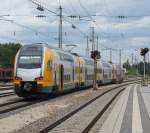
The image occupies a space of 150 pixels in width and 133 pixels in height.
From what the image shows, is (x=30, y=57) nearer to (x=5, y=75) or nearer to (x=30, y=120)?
(x=30, y=120)

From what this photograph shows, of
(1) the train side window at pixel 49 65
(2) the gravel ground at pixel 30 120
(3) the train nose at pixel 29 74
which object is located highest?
(1) the train side window at pixel 49 65

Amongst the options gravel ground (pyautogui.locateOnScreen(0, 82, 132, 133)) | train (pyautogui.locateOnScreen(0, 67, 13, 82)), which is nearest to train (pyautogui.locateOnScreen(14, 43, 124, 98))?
gravel ground (pyautogui.locateOnScreen(0, 82, 132, 133))

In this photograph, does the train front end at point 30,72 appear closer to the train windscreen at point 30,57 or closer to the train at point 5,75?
the train windscreen at point 30,57

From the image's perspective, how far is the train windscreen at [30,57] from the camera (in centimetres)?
3027

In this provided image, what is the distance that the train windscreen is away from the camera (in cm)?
3027

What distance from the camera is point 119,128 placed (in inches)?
632

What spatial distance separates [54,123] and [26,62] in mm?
13577

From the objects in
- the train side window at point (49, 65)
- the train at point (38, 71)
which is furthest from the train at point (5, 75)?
the train side window at point (49, 65)

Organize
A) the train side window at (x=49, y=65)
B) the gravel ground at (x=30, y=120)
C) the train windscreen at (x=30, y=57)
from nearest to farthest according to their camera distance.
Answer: the gravel ground at (x=30, y=120)
the train windscreen at (x=30, y=57)
the train side window at (x=49, y=65)

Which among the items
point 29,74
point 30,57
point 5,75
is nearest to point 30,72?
point 29,74

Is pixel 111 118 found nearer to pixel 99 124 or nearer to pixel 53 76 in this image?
pixel 99 124

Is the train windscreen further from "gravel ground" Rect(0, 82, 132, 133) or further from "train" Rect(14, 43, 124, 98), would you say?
"gravel ground" Rect(0, 82, 132, 133)

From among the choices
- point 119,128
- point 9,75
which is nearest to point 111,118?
point 119,128

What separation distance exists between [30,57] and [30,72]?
3.80ft
